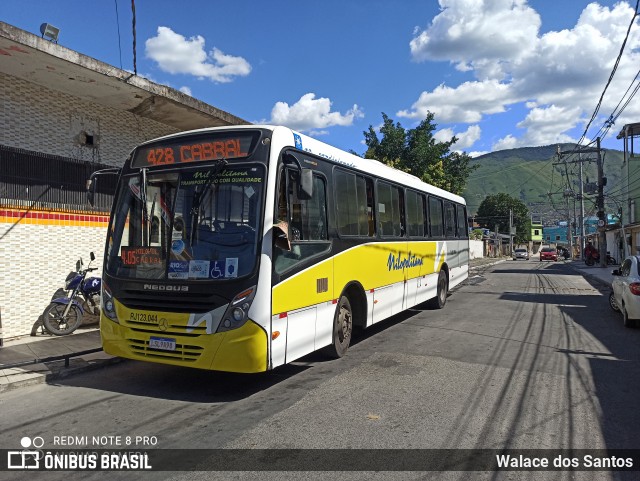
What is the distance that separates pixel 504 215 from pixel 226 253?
9515 centimetres

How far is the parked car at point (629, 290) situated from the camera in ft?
31.0

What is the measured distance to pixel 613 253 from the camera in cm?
4591

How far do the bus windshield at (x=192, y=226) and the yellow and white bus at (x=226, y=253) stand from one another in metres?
0.01

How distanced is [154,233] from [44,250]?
4822 millimetres

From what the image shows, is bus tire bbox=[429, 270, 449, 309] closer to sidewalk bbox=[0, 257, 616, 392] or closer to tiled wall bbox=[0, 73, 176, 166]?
sidewalk bbox=[0, 257, 616, 392]

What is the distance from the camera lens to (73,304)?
9.08m

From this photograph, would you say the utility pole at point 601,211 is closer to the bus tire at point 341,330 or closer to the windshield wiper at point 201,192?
the bus tire at point 341,330

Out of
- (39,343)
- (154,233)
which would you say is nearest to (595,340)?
(154,233)

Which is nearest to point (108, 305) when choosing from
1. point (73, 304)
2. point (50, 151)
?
point (73, 304)

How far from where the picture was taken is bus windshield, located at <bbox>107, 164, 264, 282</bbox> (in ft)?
17.6

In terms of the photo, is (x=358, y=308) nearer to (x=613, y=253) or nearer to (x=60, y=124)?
(x=60, y=124)

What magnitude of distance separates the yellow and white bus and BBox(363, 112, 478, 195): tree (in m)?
27.1

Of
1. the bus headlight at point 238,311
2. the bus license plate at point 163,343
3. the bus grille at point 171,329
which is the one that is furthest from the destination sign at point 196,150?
the bus license plate at point 163,343

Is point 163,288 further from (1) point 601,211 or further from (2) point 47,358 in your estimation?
(1) point 601,211
